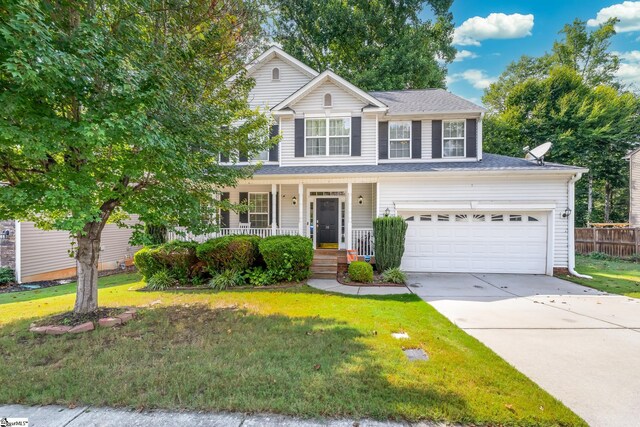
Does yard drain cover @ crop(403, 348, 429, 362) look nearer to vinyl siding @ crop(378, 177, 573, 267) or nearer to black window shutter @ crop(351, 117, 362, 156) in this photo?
vinyl siding @ crop(378, 177, 573, 267)

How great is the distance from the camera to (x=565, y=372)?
3.42 metres

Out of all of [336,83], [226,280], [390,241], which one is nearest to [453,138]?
[336,83]

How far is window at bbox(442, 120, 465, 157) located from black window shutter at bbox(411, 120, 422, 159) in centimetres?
91

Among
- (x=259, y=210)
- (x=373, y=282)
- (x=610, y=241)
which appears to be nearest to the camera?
(x=373, y=282)

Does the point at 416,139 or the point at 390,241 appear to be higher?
the point at 416,139

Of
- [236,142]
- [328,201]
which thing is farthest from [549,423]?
[328,201]

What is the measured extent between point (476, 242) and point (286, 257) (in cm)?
658

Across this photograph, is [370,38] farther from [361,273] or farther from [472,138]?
[361,273]

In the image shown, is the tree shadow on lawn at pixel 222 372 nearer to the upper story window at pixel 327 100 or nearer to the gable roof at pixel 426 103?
the upper story window at pixel 327 100

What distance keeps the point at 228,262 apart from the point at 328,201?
480cm

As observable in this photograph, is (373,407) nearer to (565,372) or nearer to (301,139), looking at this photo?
(565,372)

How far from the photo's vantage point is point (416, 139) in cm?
1126

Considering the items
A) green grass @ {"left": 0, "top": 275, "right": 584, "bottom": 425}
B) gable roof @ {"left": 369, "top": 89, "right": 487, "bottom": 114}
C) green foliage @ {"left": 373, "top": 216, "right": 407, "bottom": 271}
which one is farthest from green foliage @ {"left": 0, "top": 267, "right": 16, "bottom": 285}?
gable roof @ {"left": 369, "top": 89, "right": 487, "bottom": 114}

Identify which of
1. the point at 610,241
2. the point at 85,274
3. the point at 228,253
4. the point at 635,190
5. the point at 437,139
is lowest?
the point at 610,241
